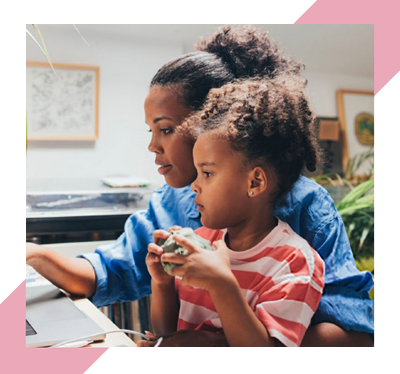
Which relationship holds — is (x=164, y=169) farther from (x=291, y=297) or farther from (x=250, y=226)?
(x=291, y=297)

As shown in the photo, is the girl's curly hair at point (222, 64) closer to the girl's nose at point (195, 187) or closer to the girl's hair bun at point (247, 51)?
the girl's hair bun at point (247, 51)

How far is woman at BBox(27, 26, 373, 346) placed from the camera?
90 centimetres

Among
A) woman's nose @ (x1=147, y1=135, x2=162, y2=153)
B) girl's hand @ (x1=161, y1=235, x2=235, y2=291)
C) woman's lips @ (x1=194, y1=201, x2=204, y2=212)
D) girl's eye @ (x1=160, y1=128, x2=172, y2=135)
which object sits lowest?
girl's hand @ (x1=161, y1=235, x2=235, y2=291)

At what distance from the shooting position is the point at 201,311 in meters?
0.91

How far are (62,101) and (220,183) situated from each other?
432mm

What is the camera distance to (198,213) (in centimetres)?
97

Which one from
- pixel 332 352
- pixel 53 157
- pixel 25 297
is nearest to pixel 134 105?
pixel 53 157

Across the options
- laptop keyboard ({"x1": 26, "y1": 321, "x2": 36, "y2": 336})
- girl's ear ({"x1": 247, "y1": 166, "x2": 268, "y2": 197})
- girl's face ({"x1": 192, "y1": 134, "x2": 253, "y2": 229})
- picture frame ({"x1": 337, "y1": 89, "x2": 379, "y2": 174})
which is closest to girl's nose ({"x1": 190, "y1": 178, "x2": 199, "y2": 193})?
girl's face ({"x1": 192, "y1": 134, "x2": 253, "y2": 229})

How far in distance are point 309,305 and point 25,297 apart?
0.60m

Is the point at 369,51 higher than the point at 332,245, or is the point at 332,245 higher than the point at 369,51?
the point at 369,51

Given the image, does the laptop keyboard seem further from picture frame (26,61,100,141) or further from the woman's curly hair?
the woman's curly hair

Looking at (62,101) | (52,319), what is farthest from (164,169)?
(52,319)

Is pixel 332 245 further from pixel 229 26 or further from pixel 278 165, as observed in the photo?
pixel 229 26

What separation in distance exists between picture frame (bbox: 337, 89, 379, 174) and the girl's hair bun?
136 mm
